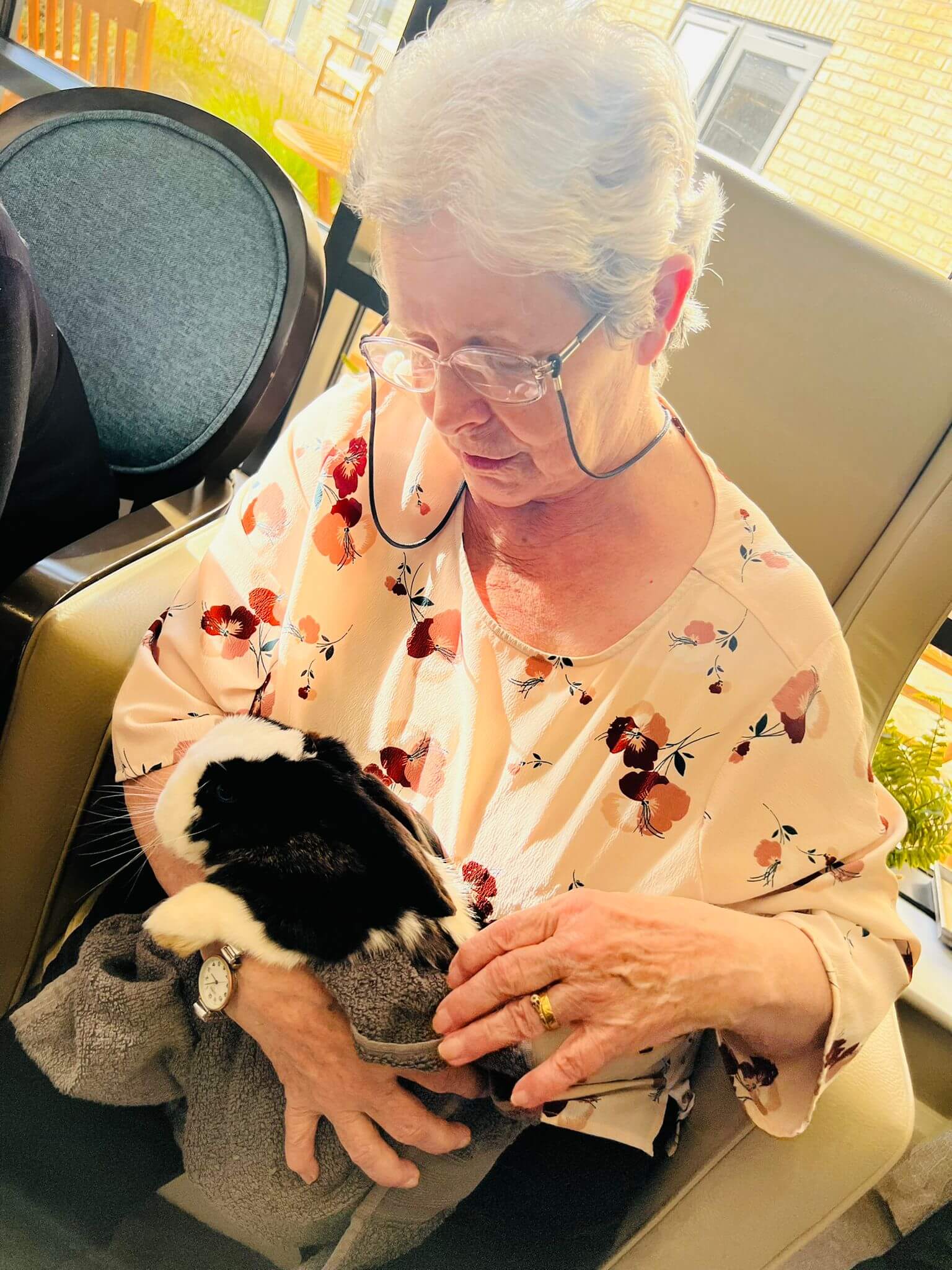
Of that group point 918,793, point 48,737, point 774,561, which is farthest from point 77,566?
point 918,793

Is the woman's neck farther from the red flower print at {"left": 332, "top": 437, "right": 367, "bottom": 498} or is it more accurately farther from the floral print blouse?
the red flower print at {"left": 332, "top": 437, "right": 367, "bottom": 498}

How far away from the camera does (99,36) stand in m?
2.54

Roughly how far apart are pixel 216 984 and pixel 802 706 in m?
0.57

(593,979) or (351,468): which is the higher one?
(351,468)

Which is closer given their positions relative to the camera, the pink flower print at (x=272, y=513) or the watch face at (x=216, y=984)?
the watch face at (x=216, y=984)

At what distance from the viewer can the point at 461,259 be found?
737mm

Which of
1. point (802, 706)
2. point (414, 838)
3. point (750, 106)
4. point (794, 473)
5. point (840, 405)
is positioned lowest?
point (414, 838)

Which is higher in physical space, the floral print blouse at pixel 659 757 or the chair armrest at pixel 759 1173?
the floral print blouse at pixel 659 757

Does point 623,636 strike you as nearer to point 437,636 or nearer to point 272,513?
point 437,636

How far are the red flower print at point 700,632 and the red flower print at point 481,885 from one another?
30 centimetres

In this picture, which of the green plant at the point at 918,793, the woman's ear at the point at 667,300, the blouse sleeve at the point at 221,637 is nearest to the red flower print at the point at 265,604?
the blouse sleeve at the point at 221,637

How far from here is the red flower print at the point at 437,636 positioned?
0.93 meters

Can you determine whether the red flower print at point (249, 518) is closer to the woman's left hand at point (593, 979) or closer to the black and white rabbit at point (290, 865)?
the black and white rabbit at point (290, 865)

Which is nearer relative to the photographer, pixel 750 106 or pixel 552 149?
pixel 552 149
